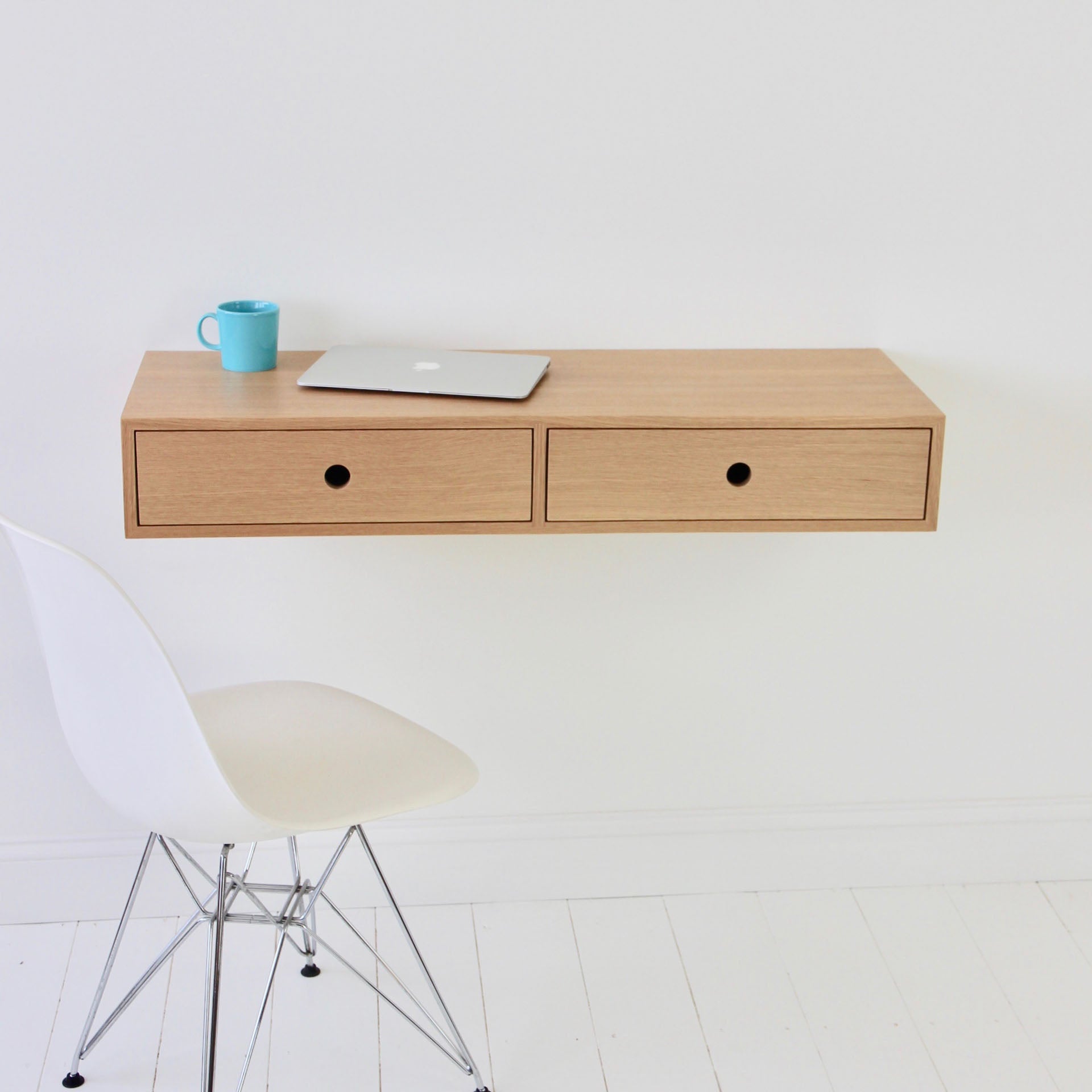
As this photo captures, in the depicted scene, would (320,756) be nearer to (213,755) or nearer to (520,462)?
(213,755)

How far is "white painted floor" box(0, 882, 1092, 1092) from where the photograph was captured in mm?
1908

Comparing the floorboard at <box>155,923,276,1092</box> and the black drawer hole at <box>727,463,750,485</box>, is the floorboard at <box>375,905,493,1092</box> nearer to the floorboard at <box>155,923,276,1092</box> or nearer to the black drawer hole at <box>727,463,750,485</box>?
the floorboard at <box>155,923,276,1092</box>

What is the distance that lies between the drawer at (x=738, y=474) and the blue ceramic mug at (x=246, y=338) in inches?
17.0

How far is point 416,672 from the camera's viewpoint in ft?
7.06

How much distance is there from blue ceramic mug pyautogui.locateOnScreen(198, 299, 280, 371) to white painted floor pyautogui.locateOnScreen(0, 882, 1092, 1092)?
36.3 inches

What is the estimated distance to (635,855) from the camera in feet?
7.47

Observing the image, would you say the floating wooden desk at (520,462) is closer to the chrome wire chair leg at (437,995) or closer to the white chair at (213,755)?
the white chair at (213,755)

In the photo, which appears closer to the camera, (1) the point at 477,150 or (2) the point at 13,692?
(1) the point at 477,150

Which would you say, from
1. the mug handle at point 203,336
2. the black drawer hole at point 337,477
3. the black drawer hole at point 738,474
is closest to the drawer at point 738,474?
the black drawer hole at point 738,474

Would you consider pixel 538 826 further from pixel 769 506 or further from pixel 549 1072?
pixel 769 506

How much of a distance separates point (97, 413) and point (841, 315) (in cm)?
111

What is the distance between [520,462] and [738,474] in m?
0.29

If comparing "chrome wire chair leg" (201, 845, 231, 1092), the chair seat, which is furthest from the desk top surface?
"chrome wire chair leg" (201, 845, 231, 1092)

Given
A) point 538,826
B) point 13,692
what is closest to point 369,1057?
point 538,826
